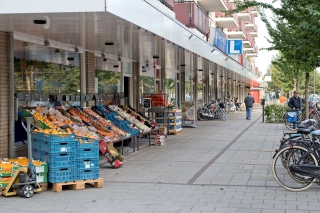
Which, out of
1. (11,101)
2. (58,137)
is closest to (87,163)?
(58,137)

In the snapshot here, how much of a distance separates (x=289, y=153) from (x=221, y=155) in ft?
14.0

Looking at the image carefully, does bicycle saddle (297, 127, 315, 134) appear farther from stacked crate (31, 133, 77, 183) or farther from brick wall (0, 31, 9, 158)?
brick wall (0, 31, 9, 158)

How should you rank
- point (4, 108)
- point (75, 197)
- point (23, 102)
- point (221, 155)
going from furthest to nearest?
point (221, 155) → point (23, 102) → point (4, 108) → point (75, 197)

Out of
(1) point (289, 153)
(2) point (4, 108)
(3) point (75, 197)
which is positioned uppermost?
(2) point (4, 108)

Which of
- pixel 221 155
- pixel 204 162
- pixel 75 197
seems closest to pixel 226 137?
pixel 221 155

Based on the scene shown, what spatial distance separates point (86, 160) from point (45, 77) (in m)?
4.24

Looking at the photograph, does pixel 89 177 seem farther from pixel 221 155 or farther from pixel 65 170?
pixel 221 155

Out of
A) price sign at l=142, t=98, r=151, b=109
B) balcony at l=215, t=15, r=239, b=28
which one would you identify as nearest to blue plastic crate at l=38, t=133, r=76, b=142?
price sign at l=142, t=98, r=151, b=109

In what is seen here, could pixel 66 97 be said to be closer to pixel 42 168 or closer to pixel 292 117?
pixel 42 168

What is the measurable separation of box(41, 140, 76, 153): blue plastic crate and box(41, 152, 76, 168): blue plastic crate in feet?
0.21

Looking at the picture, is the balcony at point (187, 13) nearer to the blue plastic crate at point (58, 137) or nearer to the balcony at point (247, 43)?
the blue plastic crate at point (58, 137)

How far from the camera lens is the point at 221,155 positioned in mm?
12422

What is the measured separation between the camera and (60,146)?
8461 mm

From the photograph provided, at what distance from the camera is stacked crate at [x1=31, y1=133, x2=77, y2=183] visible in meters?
8.30
